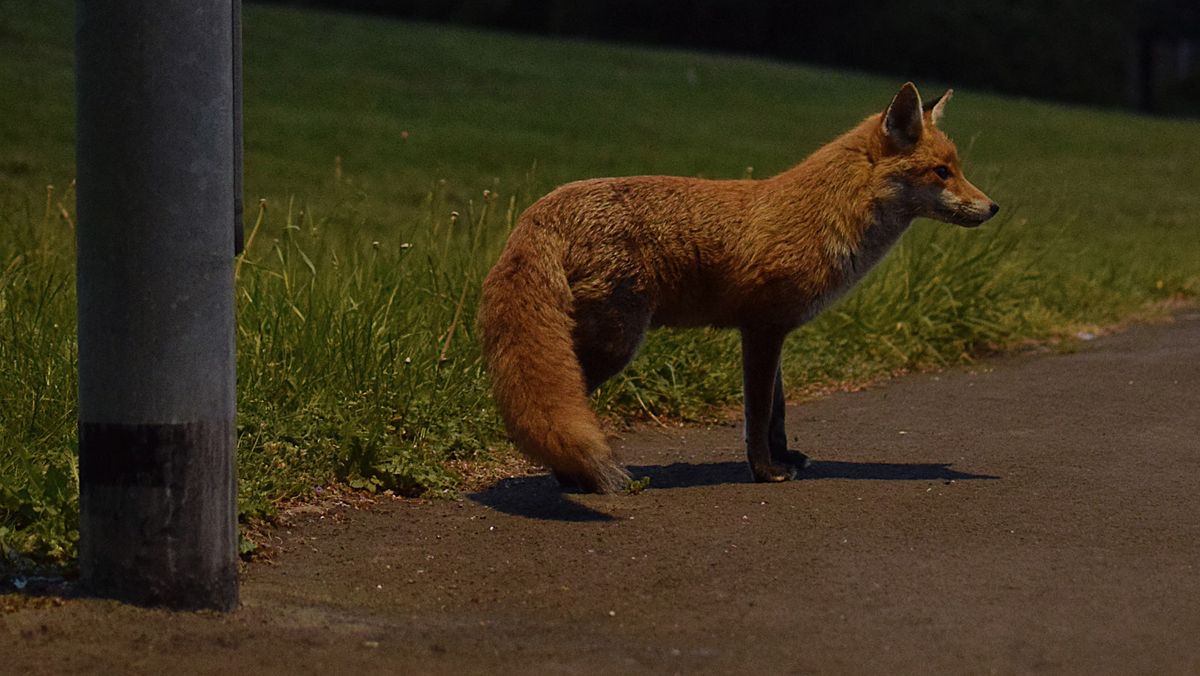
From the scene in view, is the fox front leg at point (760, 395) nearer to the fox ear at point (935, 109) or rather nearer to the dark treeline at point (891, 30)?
the fox ear at point (935, 109)

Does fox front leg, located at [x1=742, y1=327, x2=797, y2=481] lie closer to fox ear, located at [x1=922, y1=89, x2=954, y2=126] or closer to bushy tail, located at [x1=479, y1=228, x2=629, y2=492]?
bushy tail, located at [x1=479, y1=228, x2=629, y2=492]

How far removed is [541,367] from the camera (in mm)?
5746

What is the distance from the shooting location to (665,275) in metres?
6.39

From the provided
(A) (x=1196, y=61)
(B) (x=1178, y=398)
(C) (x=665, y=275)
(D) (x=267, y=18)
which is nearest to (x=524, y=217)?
(C) (x=665, y=275)

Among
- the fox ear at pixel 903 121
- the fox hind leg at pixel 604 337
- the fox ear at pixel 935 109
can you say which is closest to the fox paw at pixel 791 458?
the fox hind leg at pixel 604 337

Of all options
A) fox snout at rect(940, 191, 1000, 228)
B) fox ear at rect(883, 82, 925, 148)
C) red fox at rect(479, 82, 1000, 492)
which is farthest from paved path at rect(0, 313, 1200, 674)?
fox ear at rect(883, 82, 925, 148)

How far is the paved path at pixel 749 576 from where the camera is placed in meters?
4.16

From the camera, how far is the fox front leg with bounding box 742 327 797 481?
6.40 metres

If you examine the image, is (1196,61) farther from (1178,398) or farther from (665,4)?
(1178,398)

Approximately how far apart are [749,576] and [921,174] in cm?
251

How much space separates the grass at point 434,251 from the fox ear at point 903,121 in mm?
1866

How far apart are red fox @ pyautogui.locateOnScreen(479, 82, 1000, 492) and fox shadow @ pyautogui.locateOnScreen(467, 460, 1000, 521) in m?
0.13

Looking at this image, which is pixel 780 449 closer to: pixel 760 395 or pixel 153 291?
pixel 760 395

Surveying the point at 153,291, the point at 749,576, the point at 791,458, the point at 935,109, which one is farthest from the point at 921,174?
the point at 153,291
